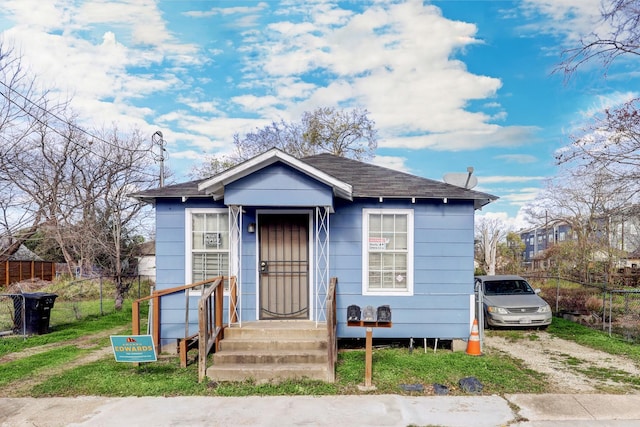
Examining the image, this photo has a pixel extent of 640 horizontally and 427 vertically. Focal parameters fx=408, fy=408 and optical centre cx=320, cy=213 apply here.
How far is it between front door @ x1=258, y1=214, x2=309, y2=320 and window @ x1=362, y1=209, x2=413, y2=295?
43.0 inches

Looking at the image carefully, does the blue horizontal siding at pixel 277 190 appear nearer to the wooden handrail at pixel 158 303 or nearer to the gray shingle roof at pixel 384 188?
the gray shingle roof at pixel 384 188

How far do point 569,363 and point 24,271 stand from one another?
907 inches

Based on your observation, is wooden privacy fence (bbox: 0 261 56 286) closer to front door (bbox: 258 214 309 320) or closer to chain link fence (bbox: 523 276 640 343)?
front door (bbox: 258 214 309 320)

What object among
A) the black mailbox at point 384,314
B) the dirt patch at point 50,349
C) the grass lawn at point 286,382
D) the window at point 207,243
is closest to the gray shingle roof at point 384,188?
the window at point 207,243

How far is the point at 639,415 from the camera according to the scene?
175 inches

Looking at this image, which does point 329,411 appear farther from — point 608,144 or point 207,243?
point 608,144

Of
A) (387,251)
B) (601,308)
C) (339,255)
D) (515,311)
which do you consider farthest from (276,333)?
(601,308)

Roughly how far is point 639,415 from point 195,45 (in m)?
12.8

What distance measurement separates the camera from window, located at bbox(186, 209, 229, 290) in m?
7.29

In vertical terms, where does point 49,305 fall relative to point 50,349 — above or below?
above

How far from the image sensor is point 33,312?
29.9 ft

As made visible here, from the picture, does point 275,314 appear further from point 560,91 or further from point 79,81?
point 79,81

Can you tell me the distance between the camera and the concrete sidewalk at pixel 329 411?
4297 mm

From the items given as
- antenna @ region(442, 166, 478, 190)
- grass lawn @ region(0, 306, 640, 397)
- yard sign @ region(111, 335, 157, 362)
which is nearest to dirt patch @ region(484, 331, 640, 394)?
grass lawn @ region(0, 306, 640, 397)
